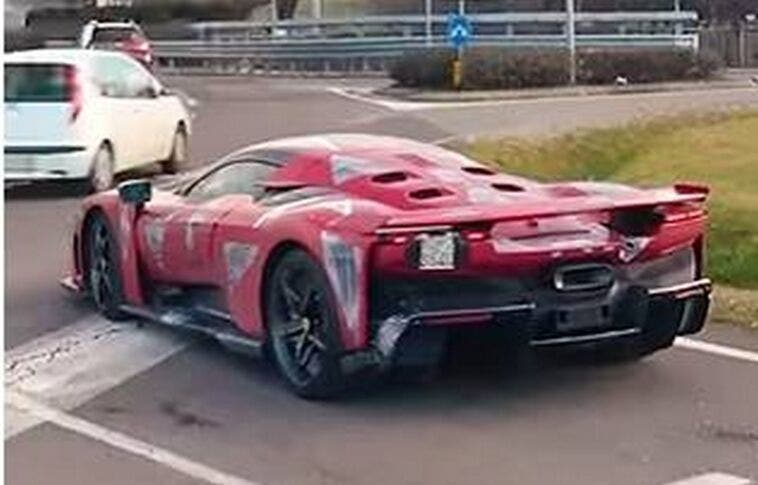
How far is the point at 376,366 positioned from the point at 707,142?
12762 mm

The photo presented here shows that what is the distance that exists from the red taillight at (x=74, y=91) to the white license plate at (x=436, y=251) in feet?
33.2

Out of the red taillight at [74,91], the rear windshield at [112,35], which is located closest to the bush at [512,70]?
the rear windshield at [112,35]

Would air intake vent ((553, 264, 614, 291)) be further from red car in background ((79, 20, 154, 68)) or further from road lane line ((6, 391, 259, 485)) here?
red car in background ((79, 20, 154, 68))

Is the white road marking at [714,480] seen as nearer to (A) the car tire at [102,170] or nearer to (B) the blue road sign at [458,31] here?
(A) the car tire at [102,170]

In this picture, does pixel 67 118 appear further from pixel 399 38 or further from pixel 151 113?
pixel 399 38

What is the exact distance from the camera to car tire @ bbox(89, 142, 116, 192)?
55.4ft

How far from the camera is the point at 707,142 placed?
1936 cm

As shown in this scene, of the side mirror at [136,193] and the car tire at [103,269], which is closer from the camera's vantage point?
the side mirror at [136,193]

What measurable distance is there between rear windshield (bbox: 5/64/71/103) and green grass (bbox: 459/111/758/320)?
4951mm

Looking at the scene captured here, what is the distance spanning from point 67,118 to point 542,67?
24.3 m

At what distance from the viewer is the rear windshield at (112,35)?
44125mm

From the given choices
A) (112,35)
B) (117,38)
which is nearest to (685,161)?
(117,38)

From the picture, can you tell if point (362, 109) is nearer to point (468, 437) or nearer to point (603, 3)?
point (468, 437)

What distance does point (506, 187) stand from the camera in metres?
8.11
